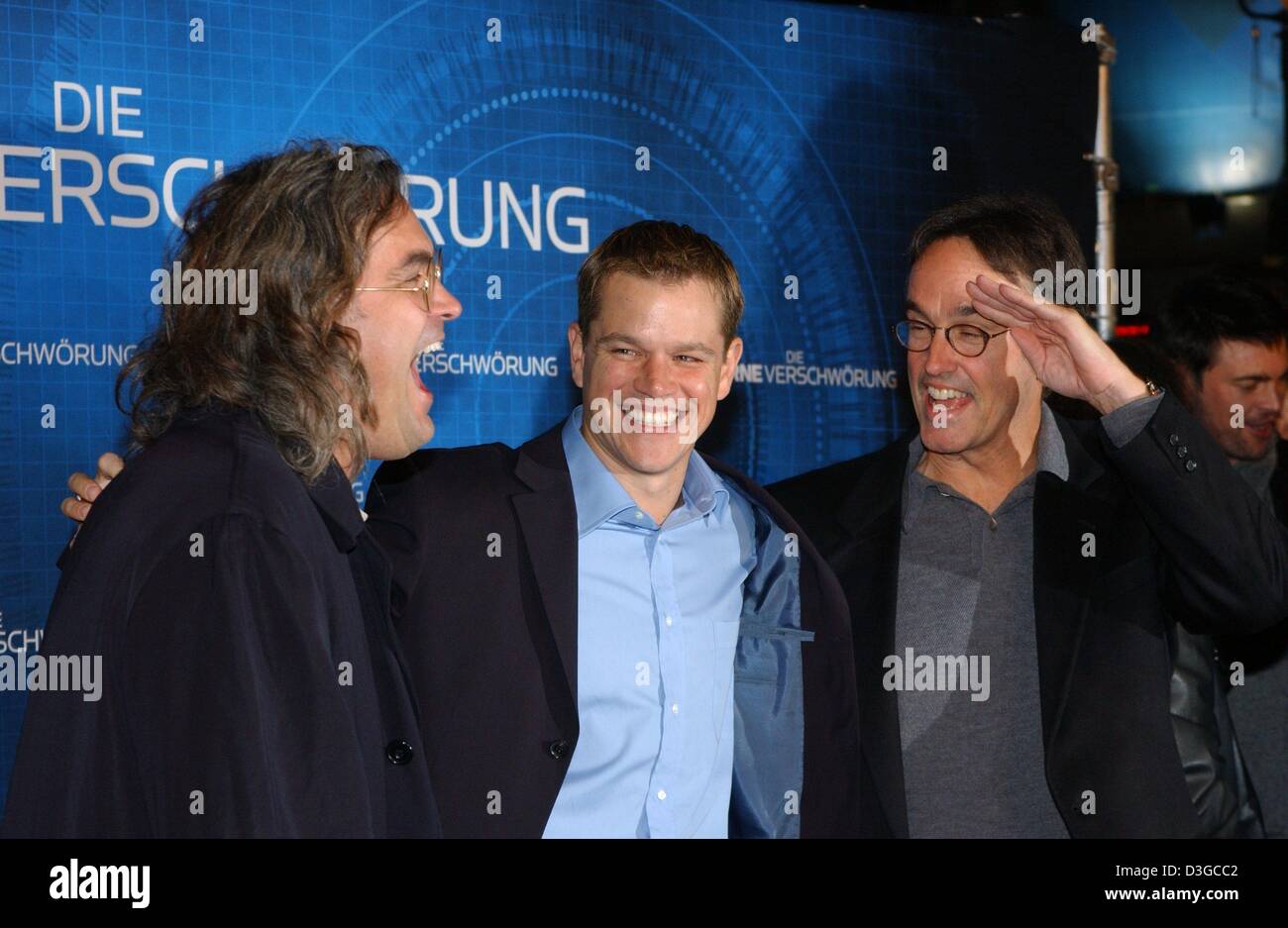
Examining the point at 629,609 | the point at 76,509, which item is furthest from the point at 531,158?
the point at 76,509

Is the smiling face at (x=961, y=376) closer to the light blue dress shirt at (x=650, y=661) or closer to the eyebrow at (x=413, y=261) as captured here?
the light blue dress shirt at (x=650, y=661)

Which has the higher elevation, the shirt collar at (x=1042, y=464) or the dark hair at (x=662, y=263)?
the dark hair at (x=662, y=263)

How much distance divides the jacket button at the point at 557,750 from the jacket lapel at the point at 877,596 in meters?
0.67

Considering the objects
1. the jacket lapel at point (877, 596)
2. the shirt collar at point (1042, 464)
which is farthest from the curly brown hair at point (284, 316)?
the shirt collar at point (1042, 464)

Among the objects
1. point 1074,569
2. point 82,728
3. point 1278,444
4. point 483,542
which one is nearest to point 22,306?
point 483,542

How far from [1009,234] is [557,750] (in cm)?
153

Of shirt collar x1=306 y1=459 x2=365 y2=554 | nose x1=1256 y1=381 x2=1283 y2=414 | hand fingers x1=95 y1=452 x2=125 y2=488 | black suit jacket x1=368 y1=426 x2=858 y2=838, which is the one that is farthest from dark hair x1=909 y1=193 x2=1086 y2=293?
hand fingers x1=95 y1=452 x2=125 y2=488

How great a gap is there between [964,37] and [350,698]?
3.06 metres

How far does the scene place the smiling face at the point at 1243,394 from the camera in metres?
4.05

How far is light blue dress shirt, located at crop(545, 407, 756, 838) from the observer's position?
2.66 m

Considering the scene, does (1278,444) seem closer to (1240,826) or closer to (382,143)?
(1240,826)

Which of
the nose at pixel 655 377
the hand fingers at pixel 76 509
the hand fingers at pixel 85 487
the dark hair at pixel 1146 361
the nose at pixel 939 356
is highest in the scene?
the dark hair at pixel 1146 361

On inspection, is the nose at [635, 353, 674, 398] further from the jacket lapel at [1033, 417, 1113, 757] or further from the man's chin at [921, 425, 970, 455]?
the jacket lapel at [1033, 417, 1113, 757]

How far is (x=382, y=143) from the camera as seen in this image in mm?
3398
